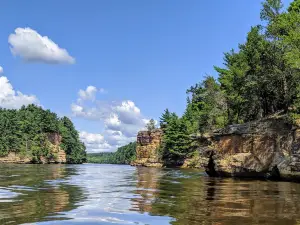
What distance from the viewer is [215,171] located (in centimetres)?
3136

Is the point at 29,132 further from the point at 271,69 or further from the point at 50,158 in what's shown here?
the point at 271,69

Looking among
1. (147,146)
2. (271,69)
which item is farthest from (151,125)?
(271,69)

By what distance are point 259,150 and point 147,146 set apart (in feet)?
264

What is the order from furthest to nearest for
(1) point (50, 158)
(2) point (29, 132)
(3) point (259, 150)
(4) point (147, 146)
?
(2) point (29, 132) → (1) point (50, 158) → (4) point (147, 146) → (3) point (259, 150)

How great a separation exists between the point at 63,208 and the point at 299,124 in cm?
1920

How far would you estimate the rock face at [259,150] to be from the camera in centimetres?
2370

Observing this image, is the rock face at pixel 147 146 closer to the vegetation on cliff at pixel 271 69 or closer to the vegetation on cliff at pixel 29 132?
the vegetation on cliff at pixel 29 132

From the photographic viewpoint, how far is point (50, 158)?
4855 inches

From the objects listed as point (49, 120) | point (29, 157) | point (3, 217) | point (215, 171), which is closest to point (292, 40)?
point (215, 171)

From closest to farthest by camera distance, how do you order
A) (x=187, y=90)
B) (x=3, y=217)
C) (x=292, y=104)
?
(x=3, y=217) < (x=292, y=104) < (x=187, y=90)

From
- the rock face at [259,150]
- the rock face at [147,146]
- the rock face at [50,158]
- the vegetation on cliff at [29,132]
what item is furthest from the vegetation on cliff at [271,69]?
the vegetation on cliff at [29,132]

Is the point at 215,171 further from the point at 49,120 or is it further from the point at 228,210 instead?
the point at 49,120

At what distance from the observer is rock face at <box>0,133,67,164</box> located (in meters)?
115

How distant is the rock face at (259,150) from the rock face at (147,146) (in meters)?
71.4
